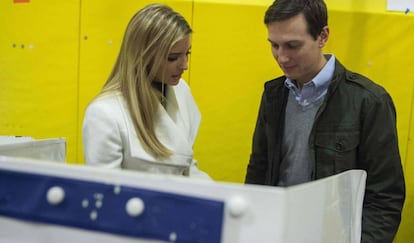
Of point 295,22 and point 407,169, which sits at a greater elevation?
point 295,22

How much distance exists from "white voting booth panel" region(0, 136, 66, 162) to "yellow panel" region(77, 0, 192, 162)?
608 mm

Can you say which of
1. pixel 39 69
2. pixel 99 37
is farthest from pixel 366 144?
pixel 39 69

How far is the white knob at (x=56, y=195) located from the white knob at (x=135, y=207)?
0.12 m

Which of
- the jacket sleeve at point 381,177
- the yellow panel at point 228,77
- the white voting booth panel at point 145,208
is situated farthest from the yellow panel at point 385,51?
the white voting booth panel at point 145,208

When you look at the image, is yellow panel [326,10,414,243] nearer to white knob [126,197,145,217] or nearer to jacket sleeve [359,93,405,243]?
jacket sleeve [359,93,405,243]

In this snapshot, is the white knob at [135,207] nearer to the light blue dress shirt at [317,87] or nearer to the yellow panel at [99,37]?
the light blue dress shirt at [317,87]

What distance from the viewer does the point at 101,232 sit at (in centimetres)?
67

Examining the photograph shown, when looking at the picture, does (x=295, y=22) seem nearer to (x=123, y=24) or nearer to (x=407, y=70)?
(x=407, y=70)

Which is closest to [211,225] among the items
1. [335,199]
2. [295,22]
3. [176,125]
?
[335,199]

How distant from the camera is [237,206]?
60 centimetres

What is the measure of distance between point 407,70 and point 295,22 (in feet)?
2.71

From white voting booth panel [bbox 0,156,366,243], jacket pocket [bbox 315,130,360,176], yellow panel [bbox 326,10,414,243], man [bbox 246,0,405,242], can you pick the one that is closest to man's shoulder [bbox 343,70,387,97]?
man [bbox 246,0,405,242]

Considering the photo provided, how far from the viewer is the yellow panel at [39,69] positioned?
1831 mm

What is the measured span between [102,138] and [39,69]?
1.09 m
